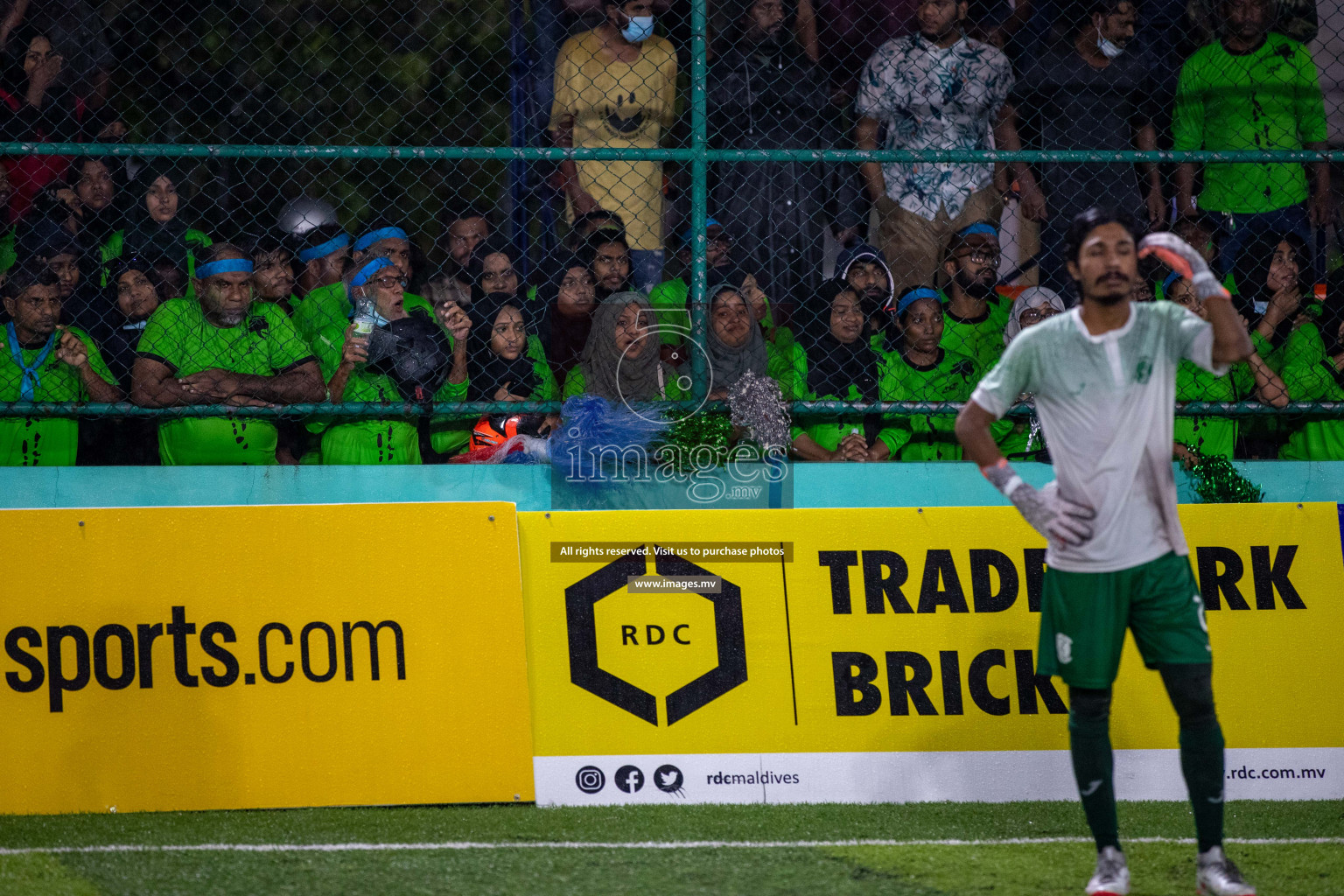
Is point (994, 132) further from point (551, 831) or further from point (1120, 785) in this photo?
point (551, 831)

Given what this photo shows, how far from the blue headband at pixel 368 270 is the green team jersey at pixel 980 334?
266cm

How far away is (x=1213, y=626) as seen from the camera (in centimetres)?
538

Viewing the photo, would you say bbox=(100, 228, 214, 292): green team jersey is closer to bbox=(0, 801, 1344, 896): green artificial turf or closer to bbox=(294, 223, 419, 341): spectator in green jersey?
bbox=(294, 223, 419, 341): spectator in green jersey

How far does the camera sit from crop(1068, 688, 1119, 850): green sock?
389 cm

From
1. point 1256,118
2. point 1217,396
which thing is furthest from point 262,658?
point 1256,118

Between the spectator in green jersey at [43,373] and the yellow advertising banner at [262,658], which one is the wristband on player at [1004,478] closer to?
the yellow advertising banner at [262,658]

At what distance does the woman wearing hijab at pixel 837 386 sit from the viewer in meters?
6.20

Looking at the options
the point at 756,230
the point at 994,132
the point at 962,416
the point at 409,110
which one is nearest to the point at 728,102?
the point at 756,230

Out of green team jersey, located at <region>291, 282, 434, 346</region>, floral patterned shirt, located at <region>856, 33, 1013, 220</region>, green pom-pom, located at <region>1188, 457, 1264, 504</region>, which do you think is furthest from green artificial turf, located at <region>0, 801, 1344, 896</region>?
floral patterned shirt, located at <region>856, 33, 1013, 220</region>

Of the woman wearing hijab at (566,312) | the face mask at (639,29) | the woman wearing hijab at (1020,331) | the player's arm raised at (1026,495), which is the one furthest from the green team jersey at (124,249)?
the player's arm raised at (1026,495)

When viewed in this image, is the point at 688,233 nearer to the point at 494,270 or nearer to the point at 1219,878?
the point at 494,270

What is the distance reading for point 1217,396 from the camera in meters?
6.36

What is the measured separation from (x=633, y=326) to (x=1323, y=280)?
328 centimetres

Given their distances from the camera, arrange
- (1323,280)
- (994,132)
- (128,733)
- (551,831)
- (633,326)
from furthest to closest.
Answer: (994,132) < (1323,280) < (633,326) < (128,733) < (551,831)
